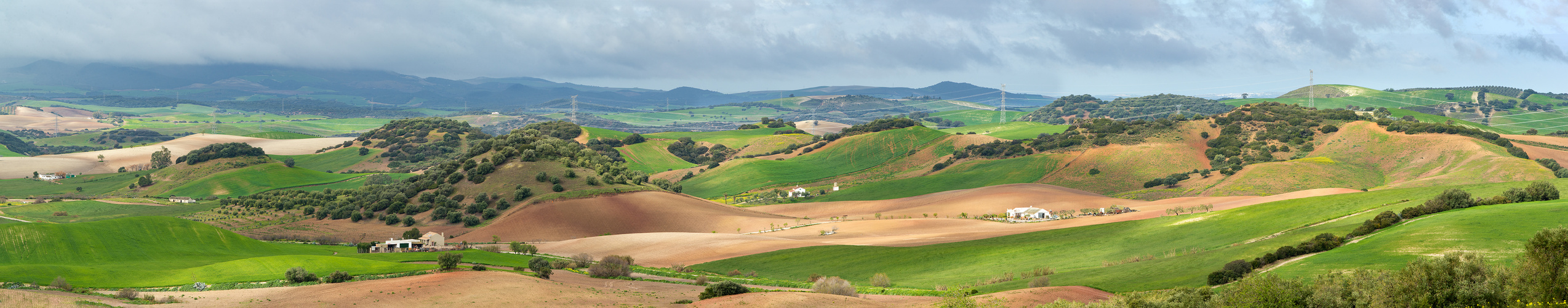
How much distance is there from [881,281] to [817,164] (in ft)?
334

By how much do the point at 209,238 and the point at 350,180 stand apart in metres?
83.3

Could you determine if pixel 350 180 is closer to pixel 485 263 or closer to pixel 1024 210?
pixel 485 263

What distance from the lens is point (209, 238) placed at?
2308 inches

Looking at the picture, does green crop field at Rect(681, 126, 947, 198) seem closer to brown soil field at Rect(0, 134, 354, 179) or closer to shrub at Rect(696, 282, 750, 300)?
shrub at Rect(696, 282, 750, 300)

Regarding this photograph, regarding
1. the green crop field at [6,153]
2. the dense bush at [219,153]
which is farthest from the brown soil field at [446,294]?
the green crop field at [6,153]

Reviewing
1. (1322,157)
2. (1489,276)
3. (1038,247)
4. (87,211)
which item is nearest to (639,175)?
(87,211)

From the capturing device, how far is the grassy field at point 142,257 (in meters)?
39.6

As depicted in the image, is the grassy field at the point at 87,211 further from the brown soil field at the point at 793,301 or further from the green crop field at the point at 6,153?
the green crop field at the point at 6,153

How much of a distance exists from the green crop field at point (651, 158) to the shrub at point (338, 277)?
366 ft

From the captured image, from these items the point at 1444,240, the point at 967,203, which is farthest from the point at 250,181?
the point at 1444,240

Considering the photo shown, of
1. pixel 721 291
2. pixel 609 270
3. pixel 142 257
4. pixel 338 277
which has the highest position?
pixel 721 291

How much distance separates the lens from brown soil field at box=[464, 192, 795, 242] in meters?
84.4

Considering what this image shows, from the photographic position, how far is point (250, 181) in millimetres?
122500

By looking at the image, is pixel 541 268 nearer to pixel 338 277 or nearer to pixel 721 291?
pixel 338 277
